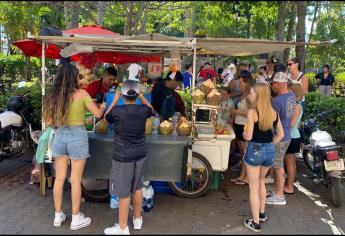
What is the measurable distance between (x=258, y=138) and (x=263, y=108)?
34 cm

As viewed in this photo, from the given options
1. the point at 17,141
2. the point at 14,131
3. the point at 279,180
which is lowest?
the point at 279,180

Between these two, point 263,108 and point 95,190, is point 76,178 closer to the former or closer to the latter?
point 95,190

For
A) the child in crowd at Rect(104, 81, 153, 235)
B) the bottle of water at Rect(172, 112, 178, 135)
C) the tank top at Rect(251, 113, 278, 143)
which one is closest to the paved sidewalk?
the child in crowd at Rect(104, 81, 153, 235)

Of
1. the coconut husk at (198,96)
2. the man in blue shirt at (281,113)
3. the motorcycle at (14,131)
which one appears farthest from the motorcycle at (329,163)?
the motorcycle at (14,131)

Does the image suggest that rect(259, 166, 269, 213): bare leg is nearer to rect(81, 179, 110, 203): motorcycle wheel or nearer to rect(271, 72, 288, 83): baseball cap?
rect(271, 72, 288, 83): baseball cap

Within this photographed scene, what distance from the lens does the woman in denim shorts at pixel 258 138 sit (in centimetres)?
465

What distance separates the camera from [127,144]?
4348 millimetres

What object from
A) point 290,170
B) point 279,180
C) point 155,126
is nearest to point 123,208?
point 155,126

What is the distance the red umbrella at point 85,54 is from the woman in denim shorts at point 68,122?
1308 mm

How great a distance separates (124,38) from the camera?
208 inches

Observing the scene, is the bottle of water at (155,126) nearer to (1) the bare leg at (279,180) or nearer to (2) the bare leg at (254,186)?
(2) the bare leg at (254,186)

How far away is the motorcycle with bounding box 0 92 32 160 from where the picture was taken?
6.63 meters

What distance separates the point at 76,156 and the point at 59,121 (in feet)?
1.39

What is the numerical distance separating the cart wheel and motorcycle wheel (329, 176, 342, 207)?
1.64m
